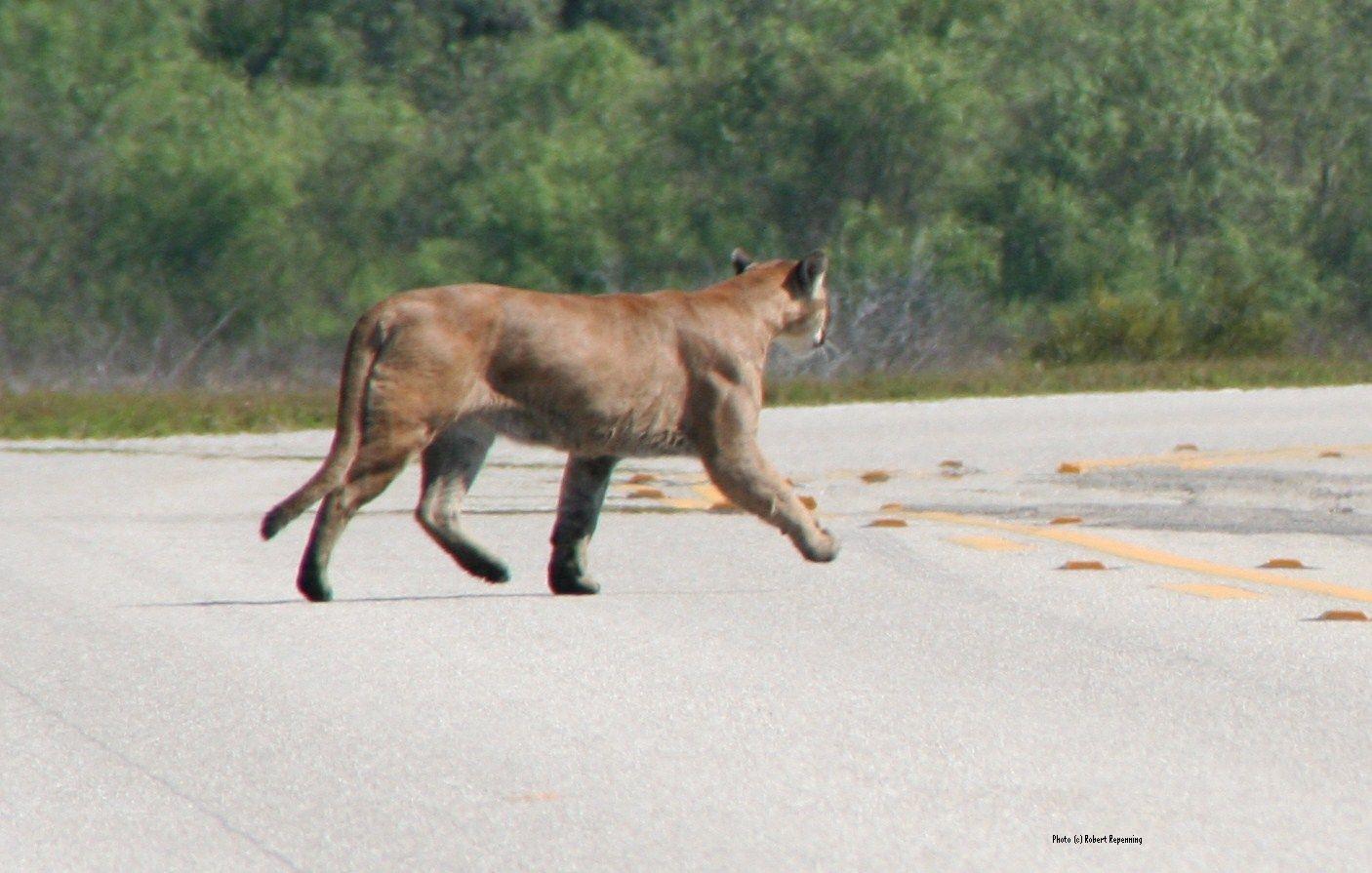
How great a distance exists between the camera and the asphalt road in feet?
17.5

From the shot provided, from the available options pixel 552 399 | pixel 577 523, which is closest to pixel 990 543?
pixel 577 523

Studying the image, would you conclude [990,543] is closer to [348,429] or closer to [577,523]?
[577,523]

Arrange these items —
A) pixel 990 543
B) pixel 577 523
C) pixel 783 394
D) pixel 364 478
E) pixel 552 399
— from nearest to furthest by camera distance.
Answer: pixel 364 478 → pixel 552 399 → pixel 577 523 → pixel 990 543 → pixel 783 394

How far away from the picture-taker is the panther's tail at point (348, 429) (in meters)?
8.95

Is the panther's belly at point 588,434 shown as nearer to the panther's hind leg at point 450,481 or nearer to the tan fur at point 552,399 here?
the tan fur at point 552,399

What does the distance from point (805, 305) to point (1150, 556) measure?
1803 mm

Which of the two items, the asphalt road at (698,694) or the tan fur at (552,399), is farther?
the tan fur at (552,399)

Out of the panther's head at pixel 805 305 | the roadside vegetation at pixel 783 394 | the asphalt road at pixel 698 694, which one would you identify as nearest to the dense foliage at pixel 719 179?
the roadside vegetation at pixel 783 394

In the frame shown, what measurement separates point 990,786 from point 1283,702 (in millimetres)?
1376

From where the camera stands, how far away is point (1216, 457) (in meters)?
16.6

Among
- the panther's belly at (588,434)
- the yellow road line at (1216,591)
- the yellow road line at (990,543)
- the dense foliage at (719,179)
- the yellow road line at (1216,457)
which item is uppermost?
the panther's belly at (588,434)

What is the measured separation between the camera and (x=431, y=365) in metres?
8.85

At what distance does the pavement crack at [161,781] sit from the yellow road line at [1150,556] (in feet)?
14.9

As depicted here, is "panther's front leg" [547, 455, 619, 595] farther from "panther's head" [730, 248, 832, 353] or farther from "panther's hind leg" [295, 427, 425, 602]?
"panther's head" [730, 248, 832, 353]
